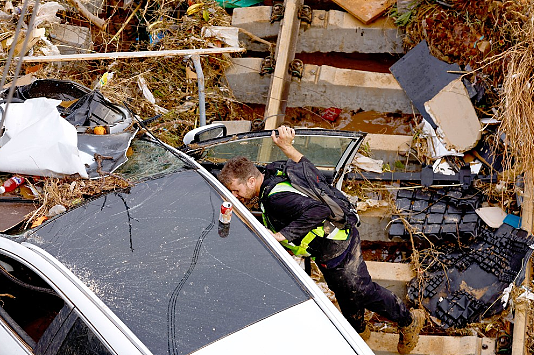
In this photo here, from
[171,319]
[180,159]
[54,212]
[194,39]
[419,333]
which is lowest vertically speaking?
[419,333]

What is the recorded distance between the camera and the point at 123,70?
7.04 m

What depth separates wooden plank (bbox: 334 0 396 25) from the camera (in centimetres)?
690

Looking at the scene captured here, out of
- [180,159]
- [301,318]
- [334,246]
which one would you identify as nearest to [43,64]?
[180,159]

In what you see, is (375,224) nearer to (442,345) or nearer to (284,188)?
(442,345)

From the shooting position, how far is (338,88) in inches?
262

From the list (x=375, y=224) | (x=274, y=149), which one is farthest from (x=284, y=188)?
(x=375, y=224)

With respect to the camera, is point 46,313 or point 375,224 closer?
point 46,313

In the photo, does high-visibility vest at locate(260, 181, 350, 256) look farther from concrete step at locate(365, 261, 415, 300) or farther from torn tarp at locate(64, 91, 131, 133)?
torn tarp at locate(64, 91, 131, 133)

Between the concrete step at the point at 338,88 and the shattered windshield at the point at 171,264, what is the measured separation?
3.24m

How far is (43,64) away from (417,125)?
166 inches

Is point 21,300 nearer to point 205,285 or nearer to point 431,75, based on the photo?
point 205,285

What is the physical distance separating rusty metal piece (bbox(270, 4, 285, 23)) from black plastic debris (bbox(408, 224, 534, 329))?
347 centimetres

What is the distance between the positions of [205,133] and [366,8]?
10.3 feet

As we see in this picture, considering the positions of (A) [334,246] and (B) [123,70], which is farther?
(B) [123,70]
